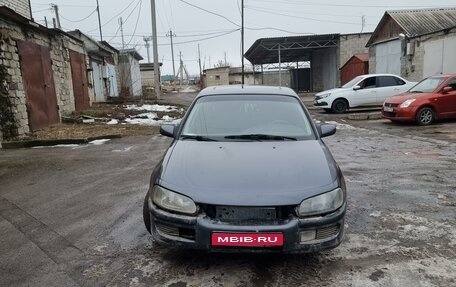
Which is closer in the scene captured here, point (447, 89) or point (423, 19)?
point (447, 89)

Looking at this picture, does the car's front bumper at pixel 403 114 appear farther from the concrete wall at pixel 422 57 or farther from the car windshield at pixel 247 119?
the car windshield at pixel 247 119

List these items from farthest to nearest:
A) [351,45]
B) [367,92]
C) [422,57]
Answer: [351,45] → [422,57] → [367,92]

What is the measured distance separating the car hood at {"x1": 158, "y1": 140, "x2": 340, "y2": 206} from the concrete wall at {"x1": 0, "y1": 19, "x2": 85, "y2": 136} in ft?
25.2

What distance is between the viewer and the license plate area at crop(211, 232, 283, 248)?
2641 millimetres

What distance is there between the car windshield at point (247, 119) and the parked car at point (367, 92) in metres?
12.2

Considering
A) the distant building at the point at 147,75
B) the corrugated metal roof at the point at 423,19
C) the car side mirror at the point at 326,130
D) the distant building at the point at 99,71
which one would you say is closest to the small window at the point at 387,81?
the corrugated metal roof at the point at 423,19

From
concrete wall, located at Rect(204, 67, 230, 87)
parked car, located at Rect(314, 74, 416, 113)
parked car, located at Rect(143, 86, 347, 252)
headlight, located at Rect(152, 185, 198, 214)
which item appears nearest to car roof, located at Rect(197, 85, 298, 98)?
parked car, located at Rect(143, 86, 347, 252)

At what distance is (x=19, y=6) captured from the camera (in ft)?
42.9

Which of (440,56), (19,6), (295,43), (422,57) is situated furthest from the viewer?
(295,43)

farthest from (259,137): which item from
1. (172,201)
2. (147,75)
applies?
(147,75)

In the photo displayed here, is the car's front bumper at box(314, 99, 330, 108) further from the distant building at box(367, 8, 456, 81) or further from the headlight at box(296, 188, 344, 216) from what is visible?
the headlight at box(296, 188, 344, 216)

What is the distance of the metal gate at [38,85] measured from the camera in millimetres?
9969

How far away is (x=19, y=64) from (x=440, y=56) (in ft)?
55.2

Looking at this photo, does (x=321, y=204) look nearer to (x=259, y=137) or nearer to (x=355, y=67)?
(x=259, y=137)
